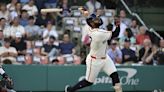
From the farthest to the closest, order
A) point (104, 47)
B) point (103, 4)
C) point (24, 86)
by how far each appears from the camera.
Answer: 1. point (103, 4)
2. point (24, 86)
3. point (104, 47)

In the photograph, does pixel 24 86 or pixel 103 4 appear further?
pixel 103 4

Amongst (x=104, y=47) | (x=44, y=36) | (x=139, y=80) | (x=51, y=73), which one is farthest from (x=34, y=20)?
(x=104, y=47)

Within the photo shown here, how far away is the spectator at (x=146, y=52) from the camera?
17.8 metres

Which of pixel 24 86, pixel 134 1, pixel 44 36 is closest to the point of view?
pixel 24 86

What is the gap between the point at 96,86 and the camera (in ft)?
56.3

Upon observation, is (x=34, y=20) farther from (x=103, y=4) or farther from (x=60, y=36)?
(x=103, y=4)

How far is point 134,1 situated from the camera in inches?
851

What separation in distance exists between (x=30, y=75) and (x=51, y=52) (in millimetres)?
1112

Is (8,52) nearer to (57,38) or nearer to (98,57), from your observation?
(57,38)

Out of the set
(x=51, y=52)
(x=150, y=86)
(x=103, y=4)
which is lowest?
(x=150, y=86)

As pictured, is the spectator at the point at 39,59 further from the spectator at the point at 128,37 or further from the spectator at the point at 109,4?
the spectator at the point at 109,4

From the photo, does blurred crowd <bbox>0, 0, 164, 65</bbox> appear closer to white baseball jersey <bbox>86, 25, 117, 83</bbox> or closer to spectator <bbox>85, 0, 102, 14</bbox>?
spectator <bbox>85, 0, 102, 14</bbox>

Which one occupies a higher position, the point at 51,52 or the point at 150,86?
the point at 51,52

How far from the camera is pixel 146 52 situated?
1797 centimetres
